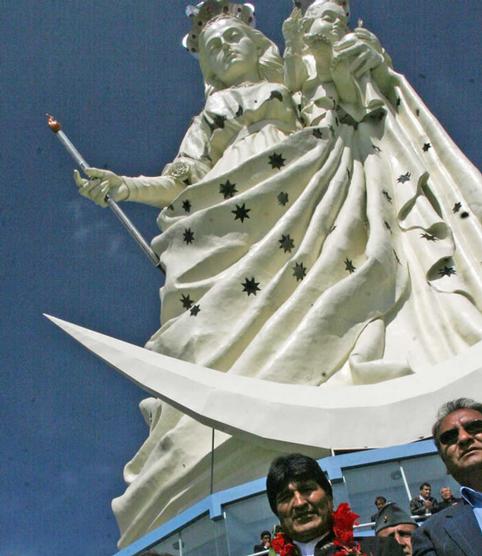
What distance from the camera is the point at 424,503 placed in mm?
4191

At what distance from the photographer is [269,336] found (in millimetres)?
6566

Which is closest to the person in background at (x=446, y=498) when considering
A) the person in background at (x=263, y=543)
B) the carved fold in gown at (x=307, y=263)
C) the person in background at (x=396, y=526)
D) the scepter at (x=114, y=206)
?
the person in background at (x=263, y=543)

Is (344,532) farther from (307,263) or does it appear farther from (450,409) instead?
(307,263)

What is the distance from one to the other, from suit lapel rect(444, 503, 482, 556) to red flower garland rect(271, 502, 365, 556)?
0.82ft

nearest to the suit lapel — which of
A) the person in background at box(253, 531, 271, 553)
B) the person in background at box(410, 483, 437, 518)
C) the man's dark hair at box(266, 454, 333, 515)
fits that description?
the man's dark hair at box(266, 454, 333, 515)

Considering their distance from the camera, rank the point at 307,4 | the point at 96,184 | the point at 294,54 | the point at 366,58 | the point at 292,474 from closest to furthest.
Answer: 1. the point at 292,474
2. the point at 96,184
3. the point at 366,58
4. the point at 294,54
5. the point at 307,4

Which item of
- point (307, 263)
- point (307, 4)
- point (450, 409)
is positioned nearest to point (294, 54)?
point (307, 4)

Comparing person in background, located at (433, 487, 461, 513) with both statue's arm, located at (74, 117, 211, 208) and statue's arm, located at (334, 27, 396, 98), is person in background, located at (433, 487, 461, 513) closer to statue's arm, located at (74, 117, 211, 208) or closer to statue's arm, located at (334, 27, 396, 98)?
statue's arm, located at (74, 117, 211, 208)

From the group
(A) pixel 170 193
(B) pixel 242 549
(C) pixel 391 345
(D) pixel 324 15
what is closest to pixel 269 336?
(C) pixel 391 345

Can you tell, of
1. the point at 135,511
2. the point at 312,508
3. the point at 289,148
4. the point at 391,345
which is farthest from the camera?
the point at 289,148

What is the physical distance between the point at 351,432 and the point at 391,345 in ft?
6.53

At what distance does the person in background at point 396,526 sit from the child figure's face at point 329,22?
6.93m

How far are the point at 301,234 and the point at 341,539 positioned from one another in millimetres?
5733

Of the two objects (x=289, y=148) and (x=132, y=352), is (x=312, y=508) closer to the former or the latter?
(x=132, y=352)
